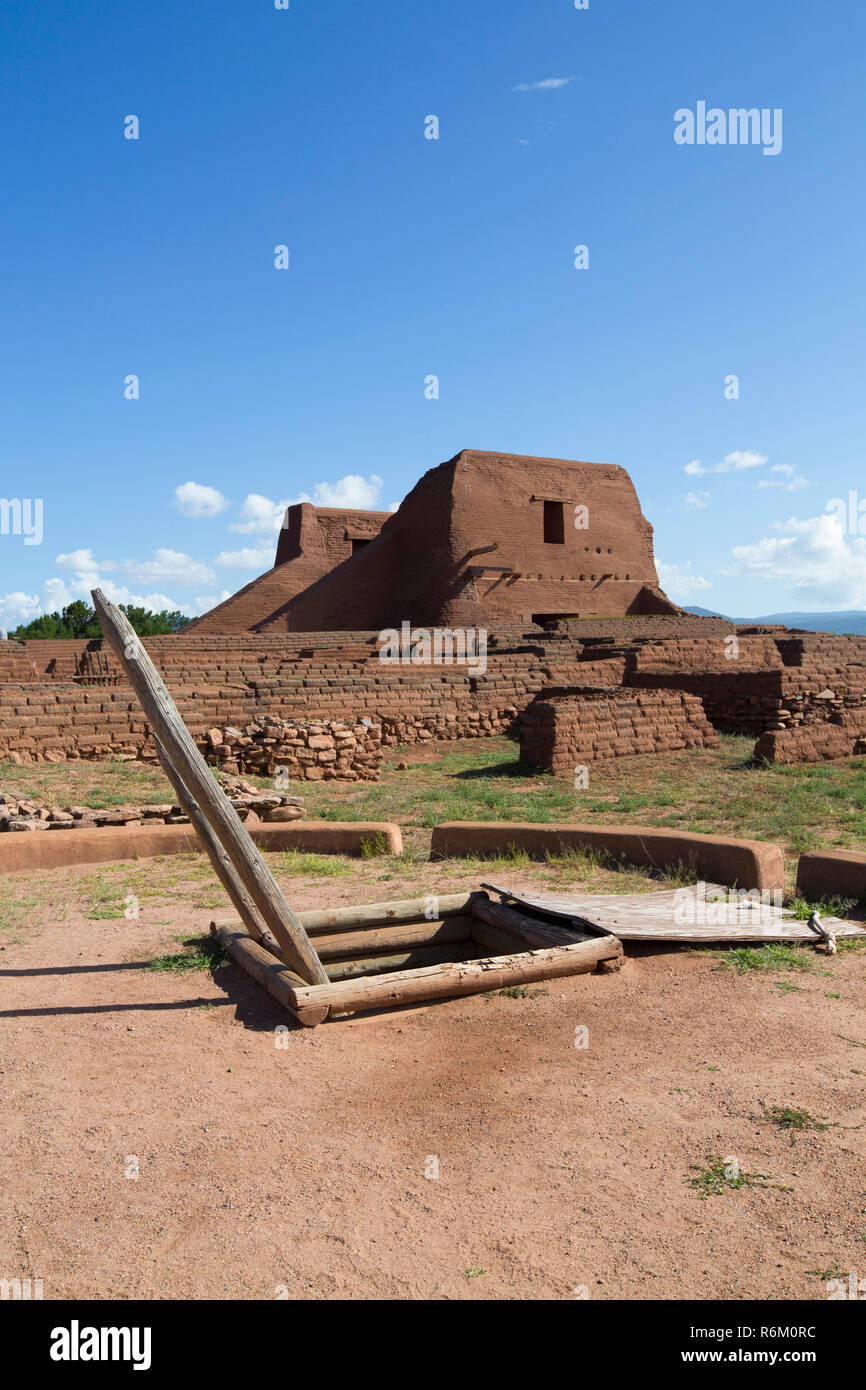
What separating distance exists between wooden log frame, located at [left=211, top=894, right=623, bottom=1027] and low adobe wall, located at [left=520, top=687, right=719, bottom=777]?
A: 6303 millimetres

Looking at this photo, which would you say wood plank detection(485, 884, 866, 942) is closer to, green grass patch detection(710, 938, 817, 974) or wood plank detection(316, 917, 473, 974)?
green grass patch detection(710, 938, 817, 974)

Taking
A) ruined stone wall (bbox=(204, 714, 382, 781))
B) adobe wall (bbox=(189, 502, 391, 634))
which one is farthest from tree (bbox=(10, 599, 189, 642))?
ruined stone wall (bbox=(204, 714, 382, 781))

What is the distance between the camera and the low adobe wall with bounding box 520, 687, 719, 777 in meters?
11.5

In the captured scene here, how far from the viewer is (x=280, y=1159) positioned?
2.80 metres

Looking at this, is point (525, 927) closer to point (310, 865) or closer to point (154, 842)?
point (310, 865)

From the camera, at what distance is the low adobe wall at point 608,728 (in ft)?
37.8

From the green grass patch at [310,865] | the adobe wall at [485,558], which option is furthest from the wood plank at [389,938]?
the adobe wall at [485,558]

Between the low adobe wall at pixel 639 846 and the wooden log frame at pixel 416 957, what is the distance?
5.50 ft

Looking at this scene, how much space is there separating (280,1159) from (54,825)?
5326 millimetres
